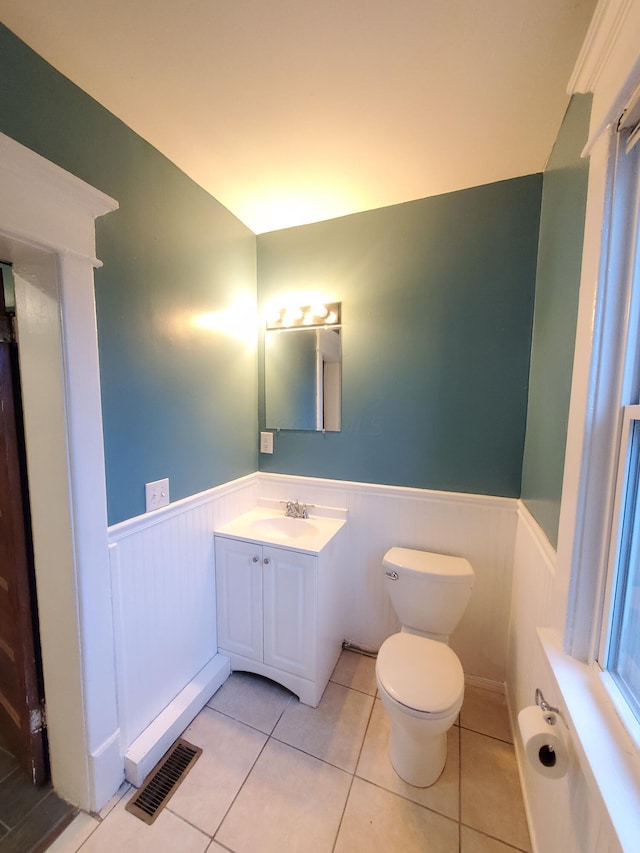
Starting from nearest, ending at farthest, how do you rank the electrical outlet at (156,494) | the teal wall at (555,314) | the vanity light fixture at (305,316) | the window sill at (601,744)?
1. the window sill at (601,744)
2. the teal wall at (555,314)
3. the electrical outlet at (156,494)
4. the vanity light fixture at (305,316)

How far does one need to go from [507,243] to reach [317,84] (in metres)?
1.03

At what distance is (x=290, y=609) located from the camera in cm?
155

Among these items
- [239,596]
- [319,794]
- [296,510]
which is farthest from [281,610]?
[319,794]

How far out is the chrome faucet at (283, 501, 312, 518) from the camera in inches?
74.5

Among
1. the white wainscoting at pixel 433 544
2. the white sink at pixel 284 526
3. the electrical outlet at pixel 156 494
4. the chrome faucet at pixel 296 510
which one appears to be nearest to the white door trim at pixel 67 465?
the electrical outlet at pixel 156 494

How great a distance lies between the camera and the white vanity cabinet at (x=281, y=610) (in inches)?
59.7

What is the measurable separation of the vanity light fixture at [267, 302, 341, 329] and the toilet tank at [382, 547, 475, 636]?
1.33 m

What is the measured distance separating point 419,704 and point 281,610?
0.70 meters

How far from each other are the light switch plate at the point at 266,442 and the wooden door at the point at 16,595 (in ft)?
3.79

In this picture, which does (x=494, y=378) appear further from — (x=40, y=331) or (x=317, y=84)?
(x=40, y=331)

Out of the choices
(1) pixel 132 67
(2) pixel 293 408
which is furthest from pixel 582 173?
(2) pixel 293 408

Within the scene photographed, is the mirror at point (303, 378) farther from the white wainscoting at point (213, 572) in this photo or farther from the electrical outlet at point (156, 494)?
the electrical outlet at point (156, 494)

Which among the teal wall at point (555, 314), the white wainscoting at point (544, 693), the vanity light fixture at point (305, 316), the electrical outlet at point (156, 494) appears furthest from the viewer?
the vanity light fixture at point (305, 316)

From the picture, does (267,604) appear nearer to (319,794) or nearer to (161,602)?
(161,602)
